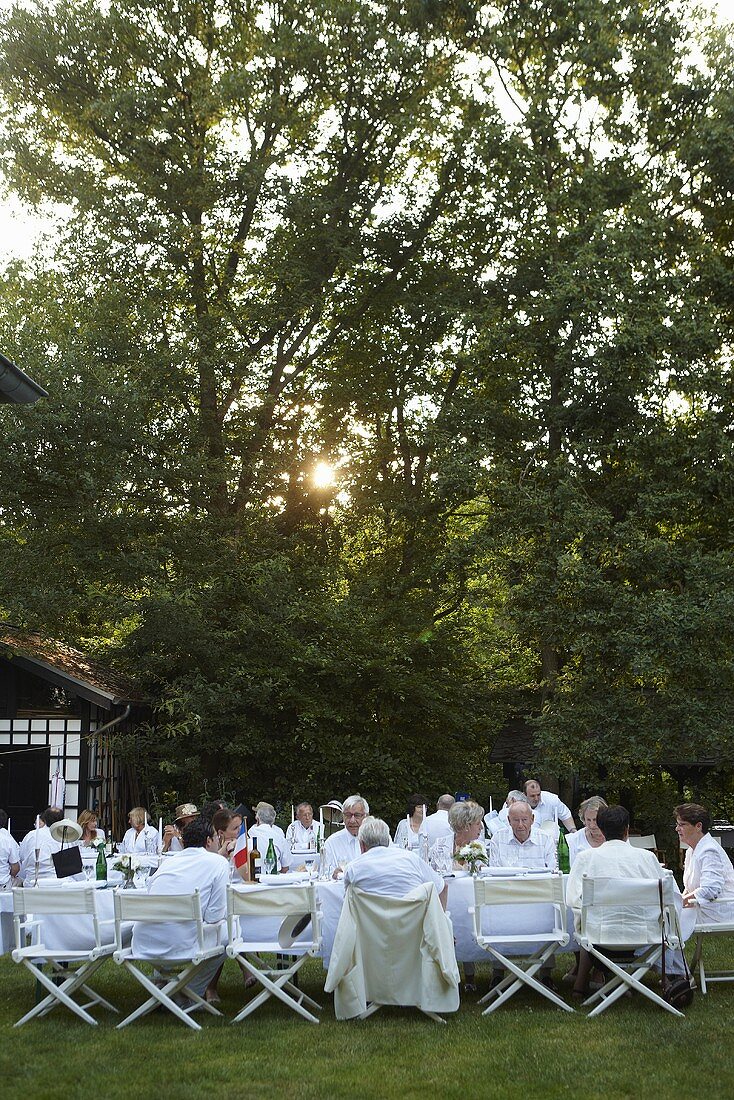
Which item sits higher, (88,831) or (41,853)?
(88,831)

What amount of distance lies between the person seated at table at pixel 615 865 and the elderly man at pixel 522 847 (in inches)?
58.7

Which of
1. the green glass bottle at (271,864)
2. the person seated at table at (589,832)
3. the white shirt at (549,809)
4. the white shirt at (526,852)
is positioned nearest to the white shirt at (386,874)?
the person seated at table at (589,832)

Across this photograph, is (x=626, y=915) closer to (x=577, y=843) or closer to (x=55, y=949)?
(x=577, y=843)

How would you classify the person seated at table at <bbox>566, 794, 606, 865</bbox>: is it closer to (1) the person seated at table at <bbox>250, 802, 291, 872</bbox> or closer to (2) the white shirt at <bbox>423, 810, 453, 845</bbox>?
(2) the white shirt at <bbox>423, 810, 453, 845</bbox>

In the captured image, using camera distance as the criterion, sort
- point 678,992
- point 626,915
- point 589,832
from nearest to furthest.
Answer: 1. point 626,915
2. point 678,992
3. point 589,832

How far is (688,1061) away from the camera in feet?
22.5

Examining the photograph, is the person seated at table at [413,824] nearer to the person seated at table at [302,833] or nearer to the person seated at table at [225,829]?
the person seated at table at [302,833]

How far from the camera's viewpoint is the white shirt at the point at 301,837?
13100 mm

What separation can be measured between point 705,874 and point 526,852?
1.94m

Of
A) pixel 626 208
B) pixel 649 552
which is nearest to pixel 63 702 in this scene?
pixel 649 552

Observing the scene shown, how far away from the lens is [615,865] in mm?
8375

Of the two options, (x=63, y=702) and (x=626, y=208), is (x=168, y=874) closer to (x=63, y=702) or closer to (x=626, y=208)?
(x=63, y=702)

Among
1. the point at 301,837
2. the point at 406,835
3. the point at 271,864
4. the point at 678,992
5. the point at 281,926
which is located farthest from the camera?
the point at 301,837

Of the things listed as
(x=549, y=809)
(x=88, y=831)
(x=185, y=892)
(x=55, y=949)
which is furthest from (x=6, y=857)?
(x=549, y=809)
